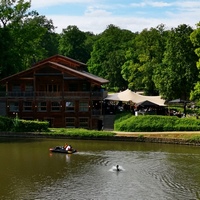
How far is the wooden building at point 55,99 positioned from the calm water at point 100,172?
42.6ft

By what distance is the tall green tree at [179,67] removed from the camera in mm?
71562

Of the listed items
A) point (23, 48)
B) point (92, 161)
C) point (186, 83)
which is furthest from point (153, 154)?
point (23, 48)

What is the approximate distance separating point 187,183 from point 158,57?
56546 millimetres

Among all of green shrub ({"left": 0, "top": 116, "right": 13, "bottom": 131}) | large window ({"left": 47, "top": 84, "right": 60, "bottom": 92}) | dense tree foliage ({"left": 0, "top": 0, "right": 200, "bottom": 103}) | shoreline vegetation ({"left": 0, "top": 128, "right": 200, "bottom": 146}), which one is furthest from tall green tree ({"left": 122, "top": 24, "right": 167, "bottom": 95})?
green shrub ({"left": 0, "top": 116, "right": 13, "bottom": 131})

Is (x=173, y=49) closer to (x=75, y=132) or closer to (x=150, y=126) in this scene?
(x=150, y=126)

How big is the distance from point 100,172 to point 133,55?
222 feet

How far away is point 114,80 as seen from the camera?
11588 cm

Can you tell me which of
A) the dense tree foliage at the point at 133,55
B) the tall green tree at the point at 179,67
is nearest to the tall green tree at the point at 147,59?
the dense tree foliage at the point at 133,55

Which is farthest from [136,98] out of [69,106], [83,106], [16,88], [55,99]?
[16,88]

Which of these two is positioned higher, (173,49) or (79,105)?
(173,49)

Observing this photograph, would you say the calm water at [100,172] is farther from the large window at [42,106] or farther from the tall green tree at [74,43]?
the tall green tree at [74,43]

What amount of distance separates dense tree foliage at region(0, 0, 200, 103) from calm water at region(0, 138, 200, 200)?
16100mm

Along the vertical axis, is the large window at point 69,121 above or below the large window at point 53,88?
below

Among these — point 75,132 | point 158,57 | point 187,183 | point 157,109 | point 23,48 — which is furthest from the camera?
point 158,57
